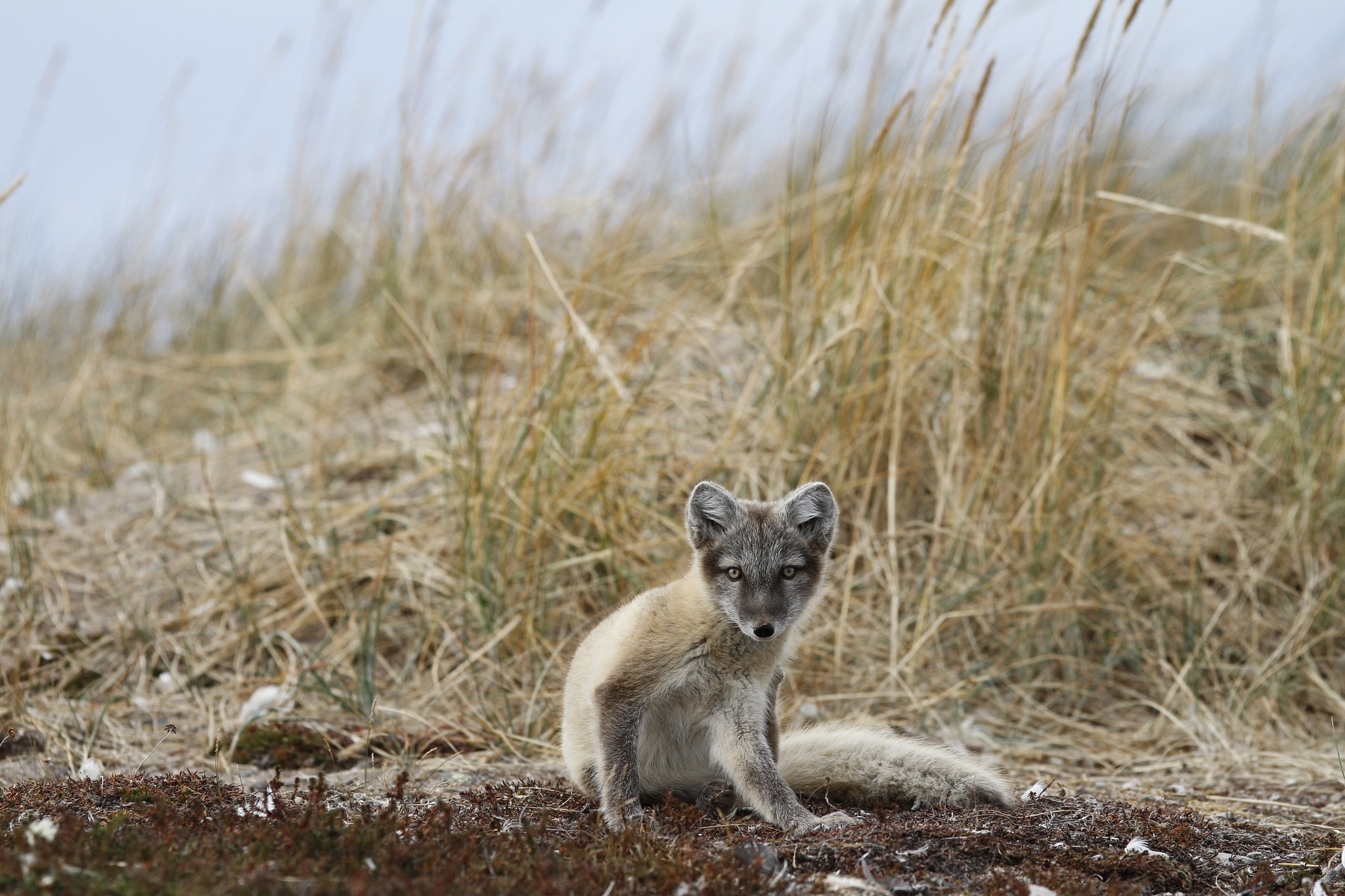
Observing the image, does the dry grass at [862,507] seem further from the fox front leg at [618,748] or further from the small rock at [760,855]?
the small rock at [760,855]

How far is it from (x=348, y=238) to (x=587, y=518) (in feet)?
19.9

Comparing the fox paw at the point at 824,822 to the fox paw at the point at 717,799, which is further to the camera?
the fox paw at the point at 717,799

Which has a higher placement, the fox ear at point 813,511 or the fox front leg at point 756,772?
the fox ear at point 813,511

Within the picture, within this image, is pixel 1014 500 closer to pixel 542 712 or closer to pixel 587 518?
pixel 587 518

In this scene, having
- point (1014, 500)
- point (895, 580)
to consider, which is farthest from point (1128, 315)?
point (895, 580)

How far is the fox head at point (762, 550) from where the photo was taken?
367cm

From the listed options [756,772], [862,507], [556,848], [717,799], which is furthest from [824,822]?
[862,507]

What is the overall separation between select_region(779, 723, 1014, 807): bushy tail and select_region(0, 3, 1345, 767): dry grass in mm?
1176

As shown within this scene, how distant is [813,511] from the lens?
12.9 ft

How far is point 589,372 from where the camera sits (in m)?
6.20

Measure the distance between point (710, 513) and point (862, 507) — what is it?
2326 millimetres

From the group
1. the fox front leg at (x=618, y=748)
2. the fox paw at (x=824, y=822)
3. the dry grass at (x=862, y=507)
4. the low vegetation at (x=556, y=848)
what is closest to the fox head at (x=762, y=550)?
the fox front leg at (x=618, y=748)

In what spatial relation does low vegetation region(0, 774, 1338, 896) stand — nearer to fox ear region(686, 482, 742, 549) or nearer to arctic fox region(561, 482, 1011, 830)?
arctic fox region(561, 482, 1011, 830)

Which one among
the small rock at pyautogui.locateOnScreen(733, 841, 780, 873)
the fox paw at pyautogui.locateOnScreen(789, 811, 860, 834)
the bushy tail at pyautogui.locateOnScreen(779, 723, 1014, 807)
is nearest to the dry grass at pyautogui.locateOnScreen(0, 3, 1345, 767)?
the bushy tail at pyautogui.locateOnScreen(779, 723, 1014, 807)
